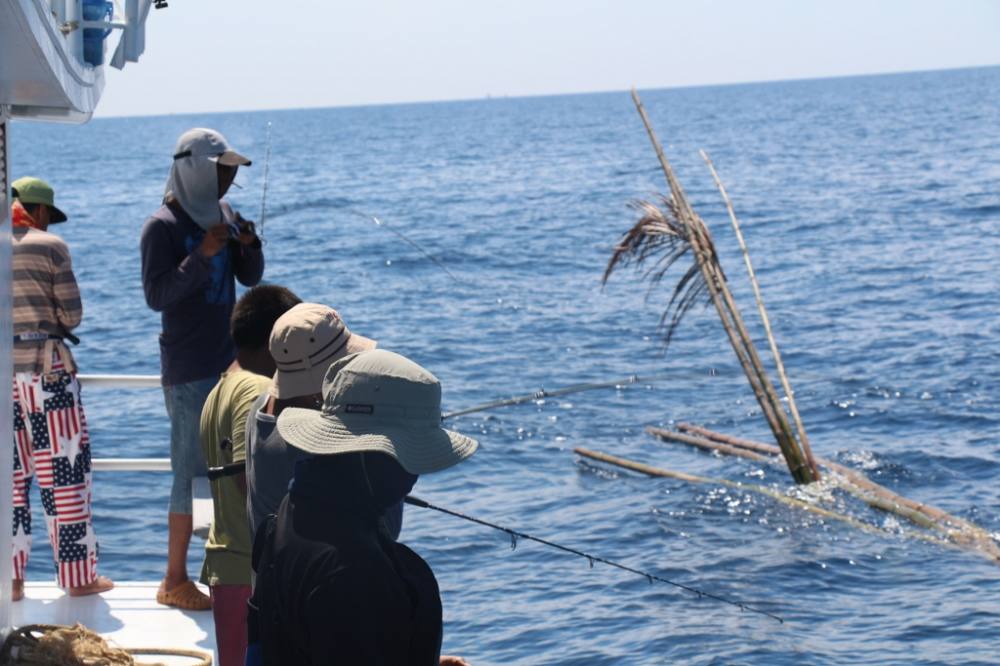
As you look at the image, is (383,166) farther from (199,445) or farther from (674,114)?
(199,445)

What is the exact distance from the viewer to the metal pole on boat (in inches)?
181

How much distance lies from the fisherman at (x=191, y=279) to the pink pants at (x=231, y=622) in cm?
117

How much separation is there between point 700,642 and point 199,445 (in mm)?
4664

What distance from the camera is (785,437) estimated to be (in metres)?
11.4

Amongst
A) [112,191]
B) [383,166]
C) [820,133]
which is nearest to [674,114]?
[820,133]

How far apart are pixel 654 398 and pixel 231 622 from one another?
44.2 ft

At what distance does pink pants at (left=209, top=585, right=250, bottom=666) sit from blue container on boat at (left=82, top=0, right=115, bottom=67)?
2.17 meters

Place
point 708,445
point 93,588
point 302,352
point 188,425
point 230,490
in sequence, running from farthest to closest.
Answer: point 708,445, point 93,588, point 188,425, point 230,490, point 302,352

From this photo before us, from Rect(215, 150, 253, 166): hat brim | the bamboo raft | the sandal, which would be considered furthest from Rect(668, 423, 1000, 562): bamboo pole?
Rect(215, 150, 253, 166): hat brim

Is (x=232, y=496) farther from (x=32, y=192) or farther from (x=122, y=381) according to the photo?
(x=122, y=381)

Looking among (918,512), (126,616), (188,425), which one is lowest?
(918,512)

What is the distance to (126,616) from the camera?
5.47 meters

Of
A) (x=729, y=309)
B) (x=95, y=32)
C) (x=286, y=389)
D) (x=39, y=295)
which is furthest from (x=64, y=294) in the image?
(x=729, y=309)

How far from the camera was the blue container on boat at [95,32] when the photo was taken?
16.5 ft
